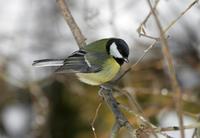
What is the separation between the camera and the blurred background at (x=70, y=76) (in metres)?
2.83

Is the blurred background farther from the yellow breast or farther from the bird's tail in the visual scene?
the bird's tail

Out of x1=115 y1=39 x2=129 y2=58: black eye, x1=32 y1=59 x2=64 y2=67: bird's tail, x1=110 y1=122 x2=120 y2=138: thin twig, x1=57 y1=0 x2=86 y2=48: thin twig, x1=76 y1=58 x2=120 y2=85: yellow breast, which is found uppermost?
x1=57 y1=0 x2=86 y2=48: thin twig

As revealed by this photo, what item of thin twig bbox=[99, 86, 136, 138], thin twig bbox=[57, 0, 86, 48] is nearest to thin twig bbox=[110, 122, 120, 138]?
thin twig bbox=[99, 86, 136, 138]

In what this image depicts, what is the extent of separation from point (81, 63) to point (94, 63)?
0.06 meters

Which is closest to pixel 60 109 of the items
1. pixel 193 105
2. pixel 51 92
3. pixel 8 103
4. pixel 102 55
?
pixel 51 92

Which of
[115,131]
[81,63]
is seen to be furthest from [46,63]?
[115,131]

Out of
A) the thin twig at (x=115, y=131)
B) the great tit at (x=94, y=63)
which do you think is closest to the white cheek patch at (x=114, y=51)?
the great tit at (x=94, y=63)

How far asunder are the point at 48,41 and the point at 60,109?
0.47 meters

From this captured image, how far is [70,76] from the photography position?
270cm

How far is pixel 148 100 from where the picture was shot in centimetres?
306

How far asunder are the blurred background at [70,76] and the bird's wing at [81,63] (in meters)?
0.49

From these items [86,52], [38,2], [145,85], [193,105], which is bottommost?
[193,105]

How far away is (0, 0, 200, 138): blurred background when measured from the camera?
2.83 metres

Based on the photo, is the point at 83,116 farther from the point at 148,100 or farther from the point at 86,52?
the point at 86,52
